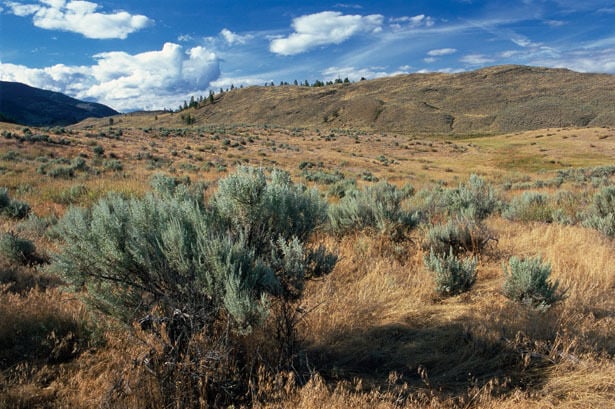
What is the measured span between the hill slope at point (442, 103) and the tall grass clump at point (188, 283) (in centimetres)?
9527

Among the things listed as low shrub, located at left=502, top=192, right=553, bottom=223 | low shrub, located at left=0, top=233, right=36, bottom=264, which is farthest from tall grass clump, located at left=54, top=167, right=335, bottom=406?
low shrub, located at left=502, top=192, right=553, bottom=223

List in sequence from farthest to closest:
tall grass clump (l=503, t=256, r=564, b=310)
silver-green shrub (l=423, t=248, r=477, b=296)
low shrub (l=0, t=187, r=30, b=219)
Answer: low shrub (l=0, t=187, r=30, b=219) → silver-green shrub (l=423, t=248, r=477, b=296) → tall grass clump (l=503, t=256, r=564, b=310)

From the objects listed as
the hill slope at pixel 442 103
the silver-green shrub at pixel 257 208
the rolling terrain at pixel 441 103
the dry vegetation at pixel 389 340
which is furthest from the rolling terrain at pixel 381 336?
the hill slope at pixel 442 103

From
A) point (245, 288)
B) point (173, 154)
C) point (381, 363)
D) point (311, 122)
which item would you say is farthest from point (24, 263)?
point (311, 122)

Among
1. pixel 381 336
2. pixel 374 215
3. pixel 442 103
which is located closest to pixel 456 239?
pixel 374 215

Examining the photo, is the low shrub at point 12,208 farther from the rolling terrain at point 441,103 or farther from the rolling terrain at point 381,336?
the rolling terrain at point 441,103

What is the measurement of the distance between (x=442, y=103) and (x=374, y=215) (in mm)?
120285

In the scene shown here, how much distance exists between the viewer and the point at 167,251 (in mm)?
2965

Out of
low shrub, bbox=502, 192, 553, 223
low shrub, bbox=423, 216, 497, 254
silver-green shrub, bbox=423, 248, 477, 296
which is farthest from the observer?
low shrub, bbox=502, 192, 553, 223

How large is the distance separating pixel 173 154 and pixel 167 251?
24901mm

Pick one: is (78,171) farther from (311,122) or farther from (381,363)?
(311,122)

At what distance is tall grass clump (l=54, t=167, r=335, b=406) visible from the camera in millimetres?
Answer: 2615

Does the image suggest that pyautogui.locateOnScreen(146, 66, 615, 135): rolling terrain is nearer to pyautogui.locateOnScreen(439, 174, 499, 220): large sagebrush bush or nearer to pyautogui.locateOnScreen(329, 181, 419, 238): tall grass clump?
pyautogui.locateOnScreen(439, 174, 499, 220): large sagebrush bush

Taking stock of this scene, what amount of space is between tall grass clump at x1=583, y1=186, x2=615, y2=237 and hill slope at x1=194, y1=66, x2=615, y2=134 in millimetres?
87488
